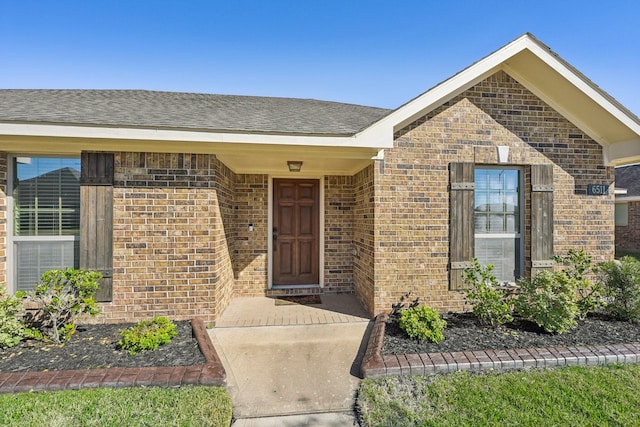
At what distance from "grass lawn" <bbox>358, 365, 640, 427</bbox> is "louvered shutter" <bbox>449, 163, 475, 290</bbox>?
1.67 metres

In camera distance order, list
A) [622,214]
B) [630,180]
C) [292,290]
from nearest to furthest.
A: [292,290], [622,214], [630,180]

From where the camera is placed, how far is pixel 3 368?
288 centimetres

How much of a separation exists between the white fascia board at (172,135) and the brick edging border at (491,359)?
2.65 m

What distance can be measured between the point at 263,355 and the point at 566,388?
312 centimetres

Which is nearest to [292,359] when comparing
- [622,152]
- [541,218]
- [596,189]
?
[541,218]

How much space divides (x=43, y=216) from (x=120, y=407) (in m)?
3.24

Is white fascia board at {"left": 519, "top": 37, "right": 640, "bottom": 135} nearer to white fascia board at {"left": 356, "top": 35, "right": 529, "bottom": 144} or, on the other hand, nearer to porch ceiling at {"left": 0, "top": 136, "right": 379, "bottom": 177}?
white fascia board at {"left": 356, "top": 35, "right": 529, "bottom": 144}

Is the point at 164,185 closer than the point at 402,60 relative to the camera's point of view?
Yes

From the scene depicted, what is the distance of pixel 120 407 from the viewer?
2.38 meters

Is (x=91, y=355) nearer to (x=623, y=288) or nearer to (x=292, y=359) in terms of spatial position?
(x=292, y=359)

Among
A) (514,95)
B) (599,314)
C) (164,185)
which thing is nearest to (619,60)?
(514,95)

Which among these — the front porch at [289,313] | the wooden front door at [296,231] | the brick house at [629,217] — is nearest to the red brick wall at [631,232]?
the brick house at [629,217]

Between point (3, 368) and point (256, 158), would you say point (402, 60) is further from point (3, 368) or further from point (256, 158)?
point (3, 368)

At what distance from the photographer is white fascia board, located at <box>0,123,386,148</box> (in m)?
3.42
